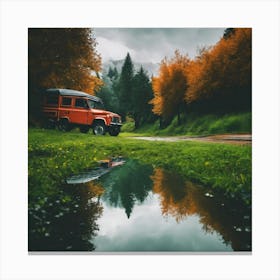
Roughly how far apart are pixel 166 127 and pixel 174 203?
129 cm

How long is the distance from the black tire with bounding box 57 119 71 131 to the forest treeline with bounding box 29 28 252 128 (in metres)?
0.44

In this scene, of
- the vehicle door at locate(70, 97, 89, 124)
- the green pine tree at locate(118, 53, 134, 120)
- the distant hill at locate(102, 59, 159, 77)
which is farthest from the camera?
the vehicle door at locate(70, 97, 89, 124)

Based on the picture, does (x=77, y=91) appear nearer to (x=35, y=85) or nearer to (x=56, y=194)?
(x=35, y=85)

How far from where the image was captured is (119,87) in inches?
182

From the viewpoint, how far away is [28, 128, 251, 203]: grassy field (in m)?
4.02

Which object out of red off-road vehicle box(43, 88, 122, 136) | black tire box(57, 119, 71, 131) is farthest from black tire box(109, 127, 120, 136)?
black tire box(57, 119, 71, 131)

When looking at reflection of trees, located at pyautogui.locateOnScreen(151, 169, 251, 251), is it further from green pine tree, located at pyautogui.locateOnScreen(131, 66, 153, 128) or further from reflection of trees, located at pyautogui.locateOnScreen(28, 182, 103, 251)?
green pine tree, located at pyautogui.locateOnScreen(131, 66, 153, 128)

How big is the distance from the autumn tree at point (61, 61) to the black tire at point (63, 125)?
0.39 metres

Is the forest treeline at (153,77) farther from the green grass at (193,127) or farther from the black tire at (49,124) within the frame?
the black tire at (49,124)

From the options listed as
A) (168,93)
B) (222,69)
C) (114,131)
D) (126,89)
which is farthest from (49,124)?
(222,69)

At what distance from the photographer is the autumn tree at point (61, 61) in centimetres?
436

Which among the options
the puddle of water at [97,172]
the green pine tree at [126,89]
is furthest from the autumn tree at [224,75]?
the puddle of water at [97,172]
